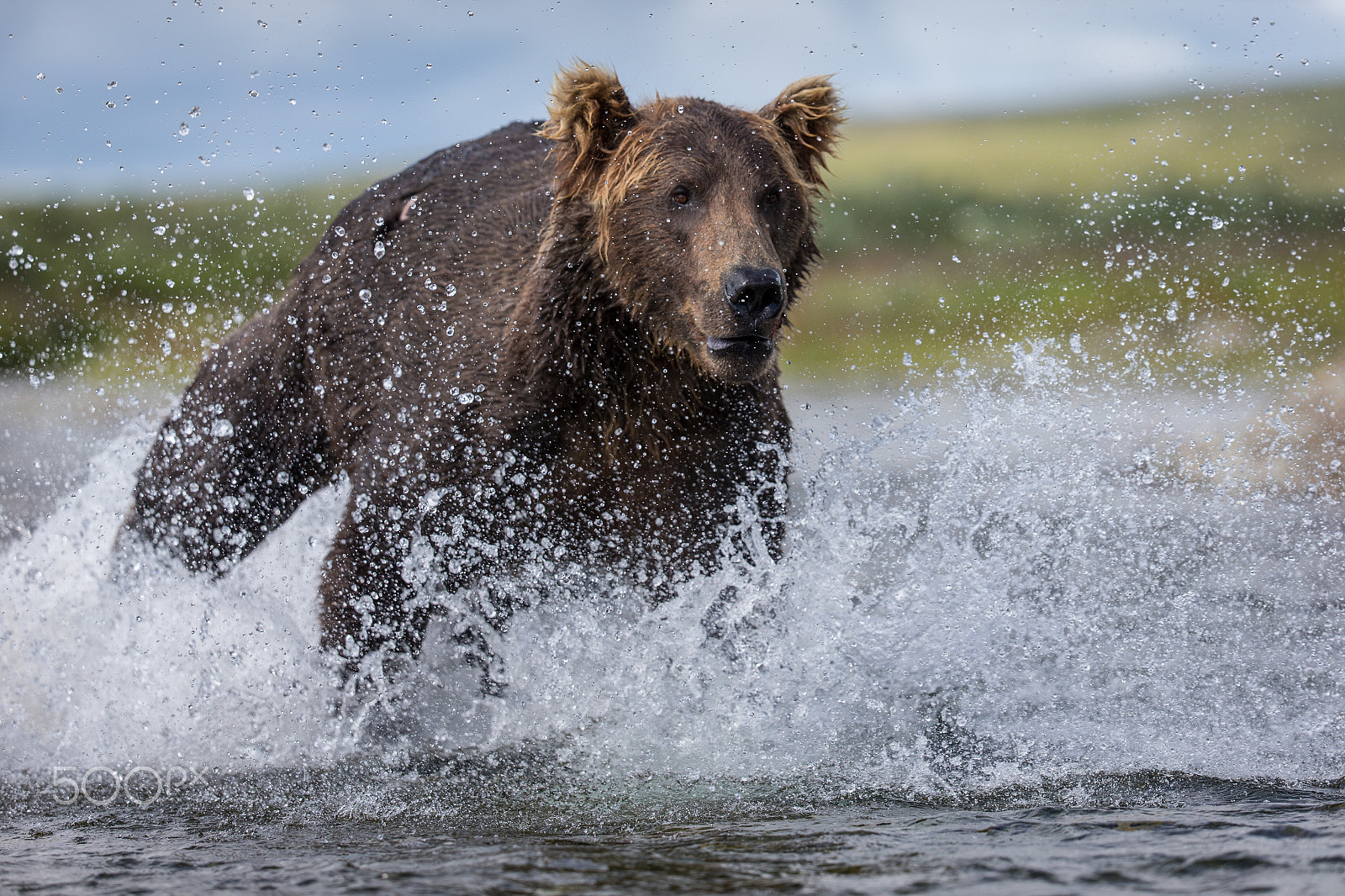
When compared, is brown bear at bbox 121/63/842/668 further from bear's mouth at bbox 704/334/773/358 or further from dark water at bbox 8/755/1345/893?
dark water at bbox 8/755/1345/893

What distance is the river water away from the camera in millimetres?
2934

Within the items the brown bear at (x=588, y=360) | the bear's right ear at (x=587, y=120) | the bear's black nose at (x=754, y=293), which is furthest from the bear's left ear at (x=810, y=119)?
the bear's black nose at (x=754, y=293)

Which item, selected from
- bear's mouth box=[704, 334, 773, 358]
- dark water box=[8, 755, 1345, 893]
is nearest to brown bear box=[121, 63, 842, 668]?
bear's mouth box=[704, 334, 773, 358]

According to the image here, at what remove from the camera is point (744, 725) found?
163 inches

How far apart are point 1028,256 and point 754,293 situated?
19923 millimetres

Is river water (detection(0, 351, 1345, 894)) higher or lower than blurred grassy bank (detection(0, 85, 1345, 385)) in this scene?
lower

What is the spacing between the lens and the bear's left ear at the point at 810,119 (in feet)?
15.1

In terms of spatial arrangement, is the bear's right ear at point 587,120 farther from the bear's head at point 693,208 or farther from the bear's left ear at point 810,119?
the bear's left ear at point 810,119

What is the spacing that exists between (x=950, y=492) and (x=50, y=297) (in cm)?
1972

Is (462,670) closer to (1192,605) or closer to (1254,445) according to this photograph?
(1192,605)

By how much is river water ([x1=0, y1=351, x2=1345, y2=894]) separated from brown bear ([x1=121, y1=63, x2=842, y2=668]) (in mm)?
266

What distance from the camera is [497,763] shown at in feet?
13.4

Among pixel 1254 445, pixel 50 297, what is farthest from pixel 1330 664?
pixel 50 297

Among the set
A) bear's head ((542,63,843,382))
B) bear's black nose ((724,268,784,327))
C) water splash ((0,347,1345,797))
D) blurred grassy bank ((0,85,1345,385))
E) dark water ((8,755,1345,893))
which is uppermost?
blurred grassy bank ((0,85,1345,385))
